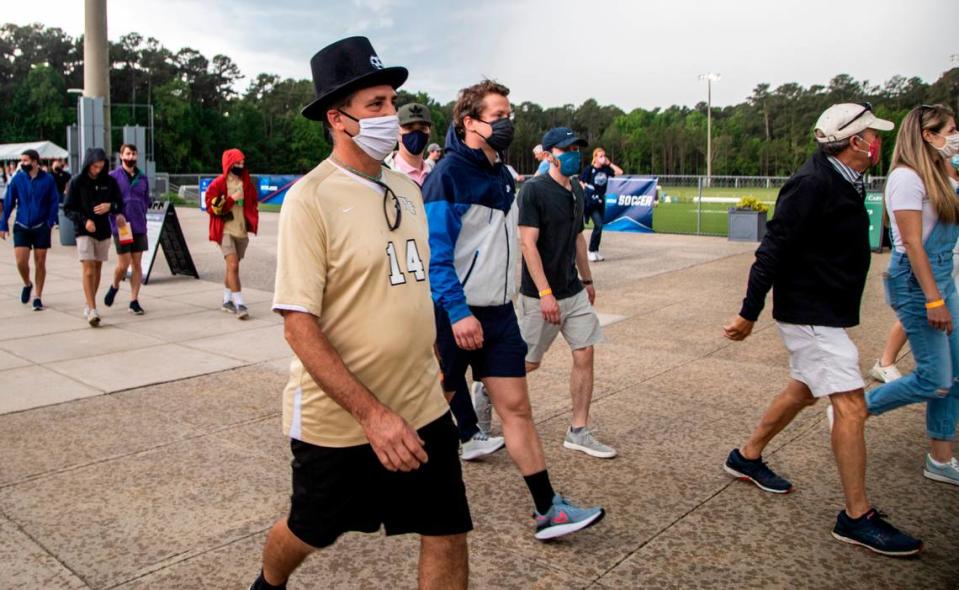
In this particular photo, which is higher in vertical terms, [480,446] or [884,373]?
[884,373]

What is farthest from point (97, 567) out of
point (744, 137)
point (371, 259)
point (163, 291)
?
point (744, 137)

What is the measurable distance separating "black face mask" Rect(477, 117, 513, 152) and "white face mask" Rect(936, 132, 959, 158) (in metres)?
2.21

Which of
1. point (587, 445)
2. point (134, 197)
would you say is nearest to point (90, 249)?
point (134, 197)

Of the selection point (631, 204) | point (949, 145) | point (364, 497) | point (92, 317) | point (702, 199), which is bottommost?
point (92, 317)

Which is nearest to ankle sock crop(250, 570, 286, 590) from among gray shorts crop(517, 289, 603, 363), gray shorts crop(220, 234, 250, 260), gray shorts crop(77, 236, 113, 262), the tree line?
gray shorts crop(517, 289, 603, 363)

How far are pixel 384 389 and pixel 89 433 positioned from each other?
342 cm

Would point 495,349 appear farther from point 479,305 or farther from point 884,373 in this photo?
point 884,373

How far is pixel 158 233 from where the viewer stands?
11.2 meters

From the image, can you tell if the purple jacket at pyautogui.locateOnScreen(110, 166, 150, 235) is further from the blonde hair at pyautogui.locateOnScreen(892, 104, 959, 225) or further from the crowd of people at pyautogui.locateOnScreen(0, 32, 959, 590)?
the blonde hair at pyautogui.locateOnScreen(892, 104, 959, 225)

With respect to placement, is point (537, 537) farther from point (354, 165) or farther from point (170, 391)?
point (170, 391)

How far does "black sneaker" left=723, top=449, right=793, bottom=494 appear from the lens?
13.2 ft

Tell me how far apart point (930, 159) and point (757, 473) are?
1.81 m

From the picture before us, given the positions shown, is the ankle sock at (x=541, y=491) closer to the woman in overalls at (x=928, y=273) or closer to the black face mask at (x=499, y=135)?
the black face mask at (x=499, y=135)

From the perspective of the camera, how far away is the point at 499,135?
3.72 meters
